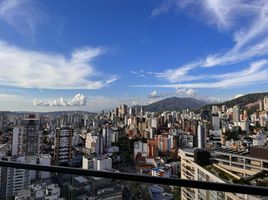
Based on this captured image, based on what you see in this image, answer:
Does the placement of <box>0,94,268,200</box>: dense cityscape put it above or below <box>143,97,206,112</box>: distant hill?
below

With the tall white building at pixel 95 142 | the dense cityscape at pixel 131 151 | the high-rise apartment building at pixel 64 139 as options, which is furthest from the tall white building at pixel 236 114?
the high-rise apartment building at pixel 64 139

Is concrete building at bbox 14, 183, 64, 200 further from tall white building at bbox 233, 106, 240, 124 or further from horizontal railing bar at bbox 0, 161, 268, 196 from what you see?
tall white building at bbox 233, 106, 240, 124

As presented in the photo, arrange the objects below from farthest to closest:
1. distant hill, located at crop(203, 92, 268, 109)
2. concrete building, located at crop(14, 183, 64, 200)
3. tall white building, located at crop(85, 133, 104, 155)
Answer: distant hill, located at crop(203, 92, 268, 109) → tall white building, located at crop(85, 133, 104, 155) → concrete building, located at crop(14, 183, 64, 200)

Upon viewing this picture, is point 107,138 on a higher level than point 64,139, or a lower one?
lower

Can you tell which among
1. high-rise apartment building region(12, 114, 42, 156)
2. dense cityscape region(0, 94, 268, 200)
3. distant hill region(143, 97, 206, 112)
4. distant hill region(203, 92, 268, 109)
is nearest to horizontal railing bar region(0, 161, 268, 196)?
dense cityscape region(0, 94, 268, 200)

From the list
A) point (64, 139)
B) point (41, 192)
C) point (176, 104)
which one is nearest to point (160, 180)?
point (41, 192)

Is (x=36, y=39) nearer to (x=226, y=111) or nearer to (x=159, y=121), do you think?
(x=159, y=121)

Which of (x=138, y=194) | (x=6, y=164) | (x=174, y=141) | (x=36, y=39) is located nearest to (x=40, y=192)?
(x=6, y=164)

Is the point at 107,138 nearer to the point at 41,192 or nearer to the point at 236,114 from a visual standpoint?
the point at 236,114
